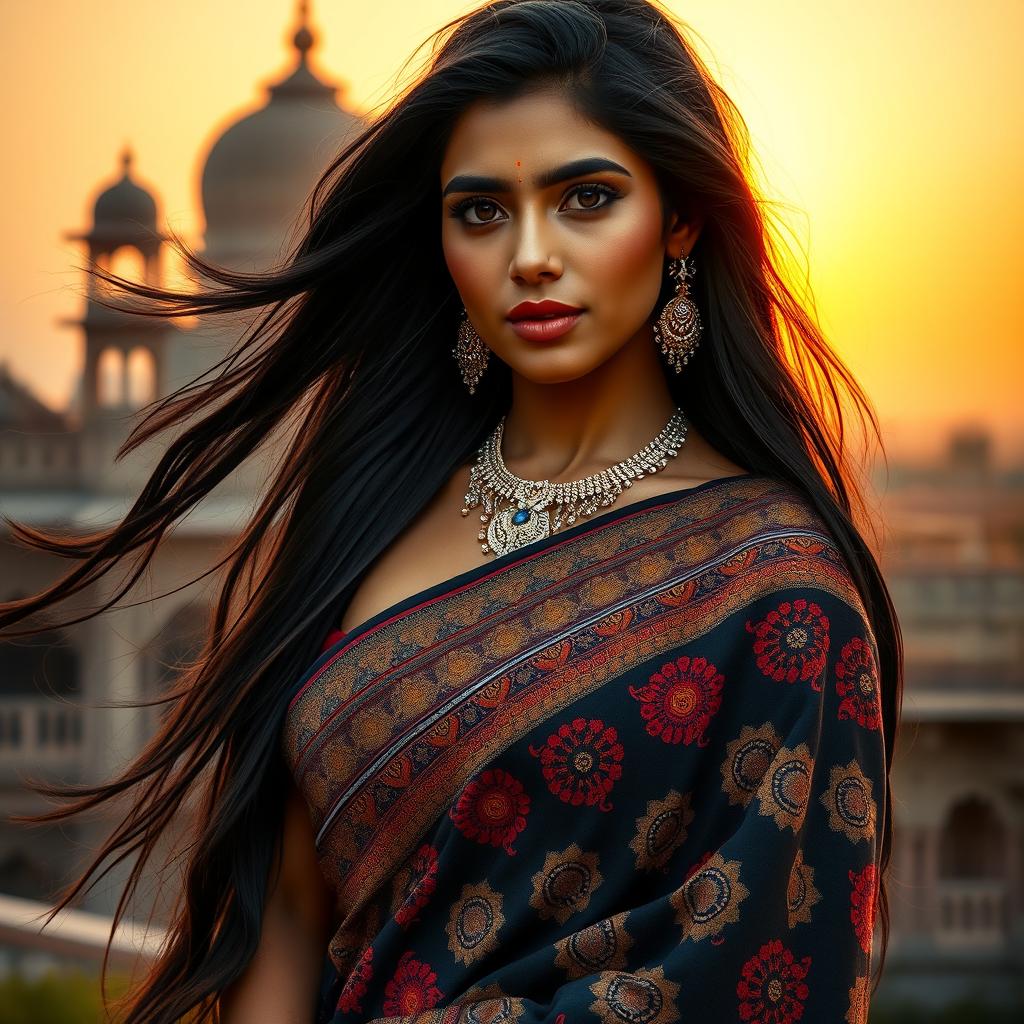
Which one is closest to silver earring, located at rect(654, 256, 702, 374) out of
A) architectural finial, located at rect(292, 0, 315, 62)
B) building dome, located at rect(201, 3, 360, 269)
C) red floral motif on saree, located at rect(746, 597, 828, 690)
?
red floral motif on saree, located at rect(746, 597, 828, 690)

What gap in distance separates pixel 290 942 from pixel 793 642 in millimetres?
759

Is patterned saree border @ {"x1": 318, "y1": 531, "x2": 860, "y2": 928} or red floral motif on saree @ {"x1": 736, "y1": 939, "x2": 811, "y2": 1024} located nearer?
red floral motif on saree @ {"x1": 736, "y1": 939, "x2": 811, "y2": 1024}

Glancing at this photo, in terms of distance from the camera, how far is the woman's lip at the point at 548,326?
1893 millimetres

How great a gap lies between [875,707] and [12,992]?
399 centimetres

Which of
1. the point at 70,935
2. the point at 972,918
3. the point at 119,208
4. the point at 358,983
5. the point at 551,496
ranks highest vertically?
the point at 119,208

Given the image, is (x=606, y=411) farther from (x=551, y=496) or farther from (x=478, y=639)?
(x=478, y=639)

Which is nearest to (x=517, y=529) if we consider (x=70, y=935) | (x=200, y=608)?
(x=70, y=935)

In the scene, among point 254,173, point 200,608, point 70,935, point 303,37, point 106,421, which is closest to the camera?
point 70,935

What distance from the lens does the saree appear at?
174 centimetres

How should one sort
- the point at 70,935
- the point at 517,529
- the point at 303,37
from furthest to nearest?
the point at 303,37, the point at 70,935, the point at 517,529

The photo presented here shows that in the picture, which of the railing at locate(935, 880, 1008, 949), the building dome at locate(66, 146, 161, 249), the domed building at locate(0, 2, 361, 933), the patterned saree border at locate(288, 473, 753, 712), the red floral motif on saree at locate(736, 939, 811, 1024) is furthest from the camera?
the railing at locate(935, 880, 1008, 949)

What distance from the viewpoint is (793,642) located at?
1802 mm

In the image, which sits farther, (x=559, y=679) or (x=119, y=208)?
(x=119, y=208)

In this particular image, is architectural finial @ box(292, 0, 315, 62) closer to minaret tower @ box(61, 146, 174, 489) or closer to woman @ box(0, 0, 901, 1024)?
minaret tower @ box(61, 146, 174, 489)
